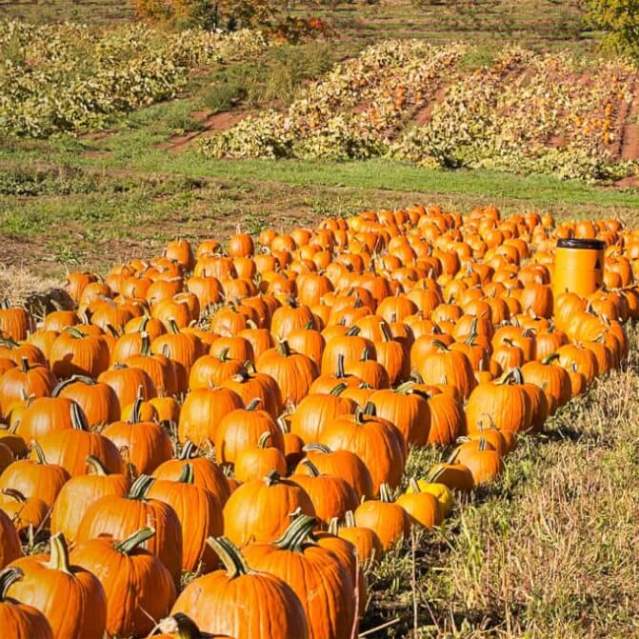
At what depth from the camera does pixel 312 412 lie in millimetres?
5309

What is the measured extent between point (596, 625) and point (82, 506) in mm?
1861

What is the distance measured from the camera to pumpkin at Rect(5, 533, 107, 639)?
294cm

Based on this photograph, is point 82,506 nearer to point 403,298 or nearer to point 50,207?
point 403,298

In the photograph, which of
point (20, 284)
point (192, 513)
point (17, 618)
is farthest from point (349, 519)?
point (20, 284)

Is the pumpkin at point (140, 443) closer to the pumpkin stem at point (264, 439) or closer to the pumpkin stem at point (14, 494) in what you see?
the pumpkin stem at point (264, 439)

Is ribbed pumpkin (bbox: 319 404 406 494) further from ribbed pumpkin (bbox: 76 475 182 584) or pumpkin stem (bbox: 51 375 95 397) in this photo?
pumpkin stem (bbox: 51 375 95 397)

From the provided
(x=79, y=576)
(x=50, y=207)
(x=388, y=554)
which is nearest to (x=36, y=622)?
(x=79, y=576)

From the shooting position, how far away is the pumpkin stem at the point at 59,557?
114 inches

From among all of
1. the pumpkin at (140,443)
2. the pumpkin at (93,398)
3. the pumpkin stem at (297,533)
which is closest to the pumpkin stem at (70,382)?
the pumpkin at (93,398)

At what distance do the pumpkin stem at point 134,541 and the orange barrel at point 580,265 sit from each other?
6388 millimetres

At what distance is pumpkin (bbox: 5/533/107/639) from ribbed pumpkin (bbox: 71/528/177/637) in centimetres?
15

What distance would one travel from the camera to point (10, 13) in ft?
171

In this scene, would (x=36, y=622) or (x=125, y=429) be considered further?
(x=125, y=429)

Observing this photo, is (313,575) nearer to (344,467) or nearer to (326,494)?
(326,494)
